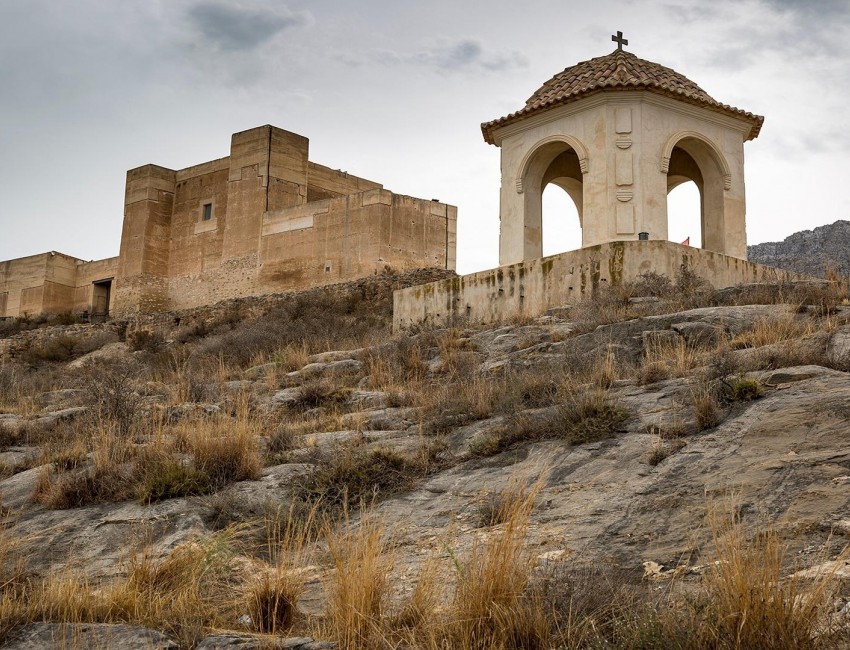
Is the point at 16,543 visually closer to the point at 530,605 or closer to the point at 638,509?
the point at 530,605

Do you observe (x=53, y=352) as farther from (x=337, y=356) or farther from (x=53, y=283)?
(x=337, y=356)

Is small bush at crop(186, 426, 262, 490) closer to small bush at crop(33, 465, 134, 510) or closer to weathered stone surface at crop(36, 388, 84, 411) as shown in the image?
small bush at crop(33, 465, 134, 510)

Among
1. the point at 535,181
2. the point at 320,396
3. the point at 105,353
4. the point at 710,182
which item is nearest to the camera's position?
the point at 320,396

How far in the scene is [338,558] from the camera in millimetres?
4184

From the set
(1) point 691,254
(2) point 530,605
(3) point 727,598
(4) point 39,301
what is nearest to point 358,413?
(2) point 530,605

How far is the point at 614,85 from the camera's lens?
1362cm

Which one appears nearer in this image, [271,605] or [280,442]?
[271,605]

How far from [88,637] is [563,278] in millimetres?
9777

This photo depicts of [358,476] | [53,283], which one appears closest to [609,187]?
[358,476]

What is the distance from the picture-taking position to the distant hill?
20977 mm

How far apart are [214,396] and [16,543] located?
5056 millimetres

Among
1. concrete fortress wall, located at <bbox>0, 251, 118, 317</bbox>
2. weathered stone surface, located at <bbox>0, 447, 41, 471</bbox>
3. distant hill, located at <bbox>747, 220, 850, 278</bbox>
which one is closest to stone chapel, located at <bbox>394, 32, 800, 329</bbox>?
distant hill, located at <bbox>747, 220, 850, 278</bbox>

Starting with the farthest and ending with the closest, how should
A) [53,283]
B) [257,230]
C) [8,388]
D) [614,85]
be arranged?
[53,283] → [257,230] → [8,388] → [614,85]

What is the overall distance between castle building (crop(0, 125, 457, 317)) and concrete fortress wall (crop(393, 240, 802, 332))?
12.1 meters
